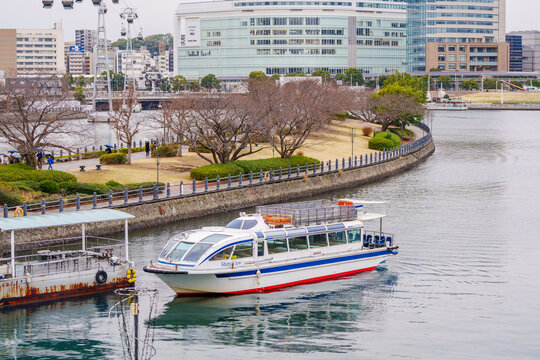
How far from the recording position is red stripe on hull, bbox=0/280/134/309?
3869 centimetres

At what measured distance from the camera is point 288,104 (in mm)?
95062

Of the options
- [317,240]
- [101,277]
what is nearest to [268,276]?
[317,240]

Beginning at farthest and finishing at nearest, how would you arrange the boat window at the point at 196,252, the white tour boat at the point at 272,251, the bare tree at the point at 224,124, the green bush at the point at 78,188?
the bare tree at the point at 224,124
the green bush at the point at 78,188
the white tour boat at the point at 272,251
the boat window at the point at 196,252

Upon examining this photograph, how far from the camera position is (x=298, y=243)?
43375 mm

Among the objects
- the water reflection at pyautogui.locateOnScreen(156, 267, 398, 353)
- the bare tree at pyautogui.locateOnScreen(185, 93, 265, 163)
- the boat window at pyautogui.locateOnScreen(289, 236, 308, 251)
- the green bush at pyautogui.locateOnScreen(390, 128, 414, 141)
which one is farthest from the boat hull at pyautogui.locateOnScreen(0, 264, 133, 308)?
the green bush at pyautogui.locateOnScreen(390, 128, 414, 141)

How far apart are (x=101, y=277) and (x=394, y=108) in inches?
3461

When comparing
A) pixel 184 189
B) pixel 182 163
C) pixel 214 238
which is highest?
pixel 182 163

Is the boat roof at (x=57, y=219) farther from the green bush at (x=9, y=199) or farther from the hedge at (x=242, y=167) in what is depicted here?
the hedge at (x=242, y=167)

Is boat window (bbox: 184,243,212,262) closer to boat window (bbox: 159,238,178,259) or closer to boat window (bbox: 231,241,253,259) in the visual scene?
boat window (bbox: 159,238,178,259)

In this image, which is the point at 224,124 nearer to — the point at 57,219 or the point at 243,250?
the point at 57,219

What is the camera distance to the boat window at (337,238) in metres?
44.9

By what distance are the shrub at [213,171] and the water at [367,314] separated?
32.8 ft

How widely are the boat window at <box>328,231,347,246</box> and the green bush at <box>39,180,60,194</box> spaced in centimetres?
2197

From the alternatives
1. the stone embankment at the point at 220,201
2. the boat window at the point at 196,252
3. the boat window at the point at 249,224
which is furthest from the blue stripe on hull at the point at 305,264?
the stone embankment at the point at 220,201
